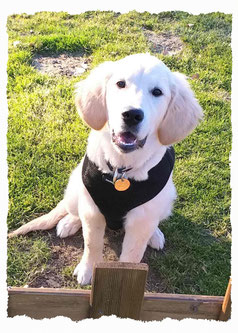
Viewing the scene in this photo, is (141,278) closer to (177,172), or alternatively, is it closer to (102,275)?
(102,275)

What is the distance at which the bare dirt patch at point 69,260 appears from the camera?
2779 millimetres

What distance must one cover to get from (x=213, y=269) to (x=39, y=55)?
297 cm

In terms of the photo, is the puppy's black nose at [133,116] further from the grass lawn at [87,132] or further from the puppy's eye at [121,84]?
the grass lawn at [87,132]

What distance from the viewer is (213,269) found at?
298cm

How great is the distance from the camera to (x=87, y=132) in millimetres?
3789

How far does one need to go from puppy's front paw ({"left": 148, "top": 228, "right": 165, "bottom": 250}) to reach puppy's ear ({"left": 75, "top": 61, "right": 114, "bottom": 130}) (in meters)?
1.08

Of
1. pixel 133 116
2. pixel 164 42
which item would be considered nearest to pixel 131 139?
pixel 133 116

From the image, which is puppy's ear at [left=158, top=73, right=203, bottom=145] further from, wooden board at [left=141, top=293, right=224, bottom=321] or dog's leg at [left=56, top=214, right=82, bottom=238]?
dog's leg at [left=56, top=214, right=82, bottom=238]

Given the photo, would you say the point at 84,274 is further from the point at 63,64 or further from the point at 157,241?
the point at 63,64

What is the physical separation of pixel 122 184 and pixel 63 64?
8.44 feet

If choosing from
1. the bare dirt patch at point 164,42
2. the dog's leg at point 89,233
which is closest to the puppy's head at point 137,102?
the dog's leg at point 89,233

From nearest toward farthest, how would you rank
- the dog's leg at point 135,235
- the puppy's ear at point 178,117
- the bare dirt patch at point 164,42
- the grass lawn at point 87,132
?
the puppy's ear at point 178,117 → the dog's leg at point 135,235 → the grass lawn at point 87,132 → the bare dirt patch at point 164,42

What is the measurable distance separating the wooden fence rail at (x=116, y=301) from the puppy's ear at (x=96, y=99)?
0.94 m

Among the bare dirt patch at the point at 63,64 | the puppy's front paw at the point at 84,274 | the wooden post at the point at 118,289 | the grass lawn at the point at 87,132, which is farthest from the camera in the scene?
the bare dirt patch at the point at 63,64
